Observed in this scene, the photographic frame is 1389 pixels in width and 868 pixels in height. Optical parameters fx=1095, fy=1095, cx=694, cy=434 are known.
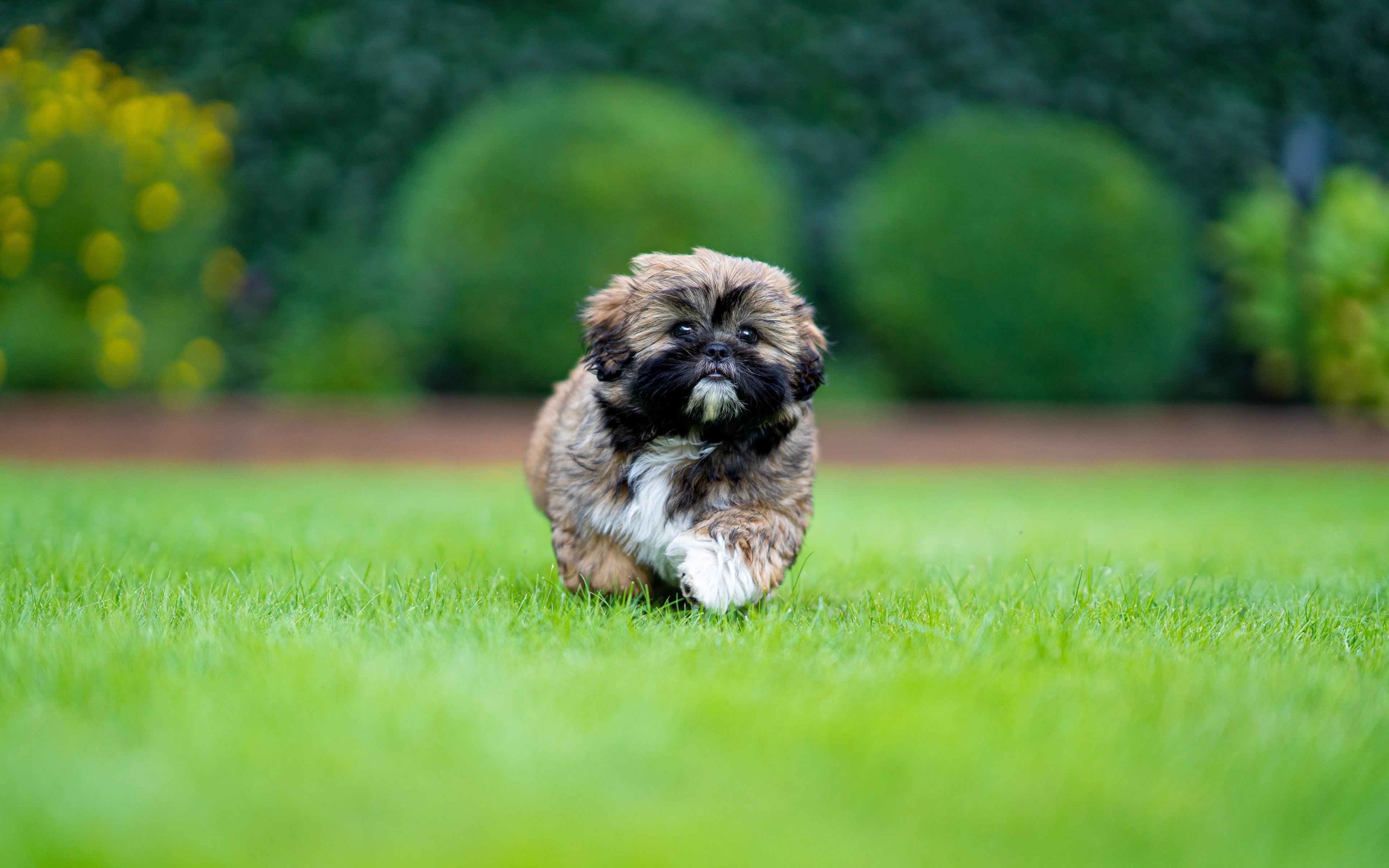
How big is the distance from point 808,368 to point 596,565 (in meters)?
0.76

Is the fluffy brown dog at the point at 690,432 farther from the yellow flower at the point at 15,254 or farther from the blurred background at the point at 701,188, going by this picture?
the yellow flower at the point at 15,254

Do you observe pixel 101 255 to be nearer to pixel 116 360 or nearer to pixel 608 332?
pixel 116 360

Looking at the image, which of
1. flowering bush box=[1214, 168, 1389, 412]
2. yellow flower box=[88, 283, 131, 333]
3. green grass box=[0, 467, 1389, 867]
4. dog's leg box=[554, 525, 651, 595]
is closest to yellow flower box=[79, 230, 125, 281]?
yellow flower box=[88, 283, 131, 333]

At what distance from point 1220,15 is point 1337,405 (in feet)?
12.7

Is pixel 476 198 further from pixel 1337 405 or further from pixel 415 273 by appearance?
pixel 1337 405

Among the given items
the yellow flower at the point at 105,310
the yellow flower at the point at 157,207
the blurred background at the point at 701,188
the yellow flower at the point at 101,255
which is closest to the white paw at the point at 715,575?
the blurred background at the point at 701,188

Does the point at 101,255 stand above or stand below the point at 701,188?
below

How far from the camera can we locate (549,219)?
7812 millimetres

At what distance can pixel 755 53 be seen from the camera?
9.81 metres

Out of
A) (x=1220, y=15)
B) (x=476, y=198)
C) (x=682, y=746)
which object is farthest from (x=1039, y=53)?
(x=682, y=746)

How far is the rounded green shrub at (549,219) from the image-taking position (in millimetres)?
7773

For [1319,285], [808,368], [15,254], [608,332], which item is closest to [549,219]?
[15,254]

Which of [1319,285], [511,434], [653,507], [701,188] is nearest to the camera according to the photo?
[653,507]

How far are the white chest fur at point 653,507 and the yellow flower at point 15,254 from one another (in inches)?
235
